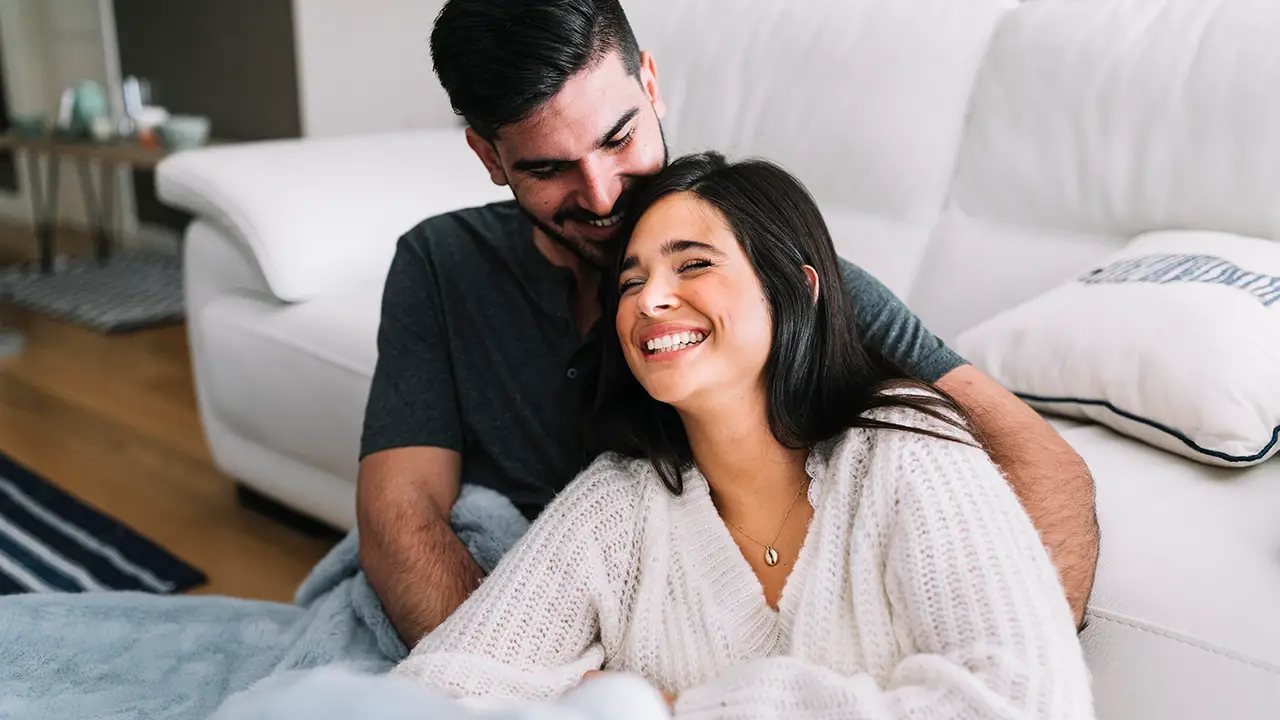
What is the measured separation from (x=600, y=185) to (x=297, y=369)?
0.94m

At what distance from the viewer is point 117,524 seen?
230cm

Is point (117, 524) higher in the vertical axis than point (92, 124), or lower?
lower

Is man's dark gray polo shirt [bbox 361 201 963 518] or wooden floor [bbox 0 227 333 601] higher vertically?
man's dark gray polo shirt [bbox 361 201 963 518]

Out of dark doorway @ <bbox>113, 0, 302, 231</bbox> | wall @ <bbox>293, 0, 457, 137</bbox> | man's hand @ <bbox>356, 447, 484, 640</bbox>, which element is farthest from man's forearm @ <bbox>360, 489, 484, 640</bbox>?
dark doorway @ <bbox>113, 0, 302, 231</bbox>

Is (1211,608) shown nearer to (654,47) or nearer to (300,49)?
(654,47)

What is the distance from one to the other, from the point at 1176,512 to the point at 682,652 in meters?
0.54

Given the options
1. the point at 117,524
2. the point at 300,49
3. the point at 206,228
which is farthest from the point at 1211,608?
the point at 300,49

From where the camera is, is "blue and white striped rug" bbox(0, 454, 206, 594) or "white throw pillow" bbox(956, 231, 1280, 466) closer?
→ "white throw pillow" bbox(956, 231, 1280, 466)

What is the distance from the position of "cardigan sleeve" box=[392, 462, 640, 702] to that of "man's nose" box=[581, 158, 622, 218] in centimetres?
32

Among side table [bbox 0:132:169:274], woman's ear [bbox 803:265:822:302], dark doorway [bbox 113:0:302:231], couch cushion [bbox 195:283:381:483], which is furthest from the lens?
dark doorway [bbox 113:0:302:231]

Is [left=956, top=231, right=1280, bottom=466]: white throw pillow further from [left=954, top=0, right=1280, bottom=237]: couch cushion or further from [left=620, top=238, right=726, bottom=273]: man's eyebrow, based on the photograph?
[left=620, top=238, right=726, bottom=273]: man's eyebrow

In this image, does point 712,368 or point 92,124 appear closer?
point 712,368

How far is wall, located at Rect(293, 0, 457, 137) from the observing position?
11.3 ft

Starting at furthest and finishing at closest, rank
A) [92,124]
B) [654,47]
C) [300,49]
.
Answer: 1. [92,124]
2. [300,49]
3. [654,47]
